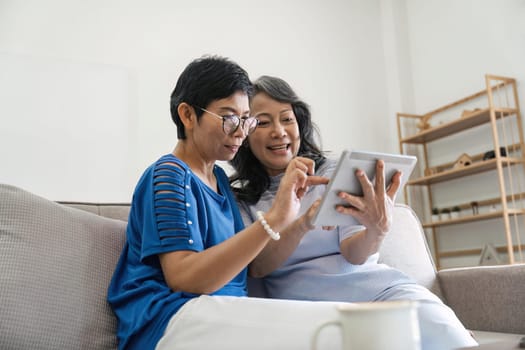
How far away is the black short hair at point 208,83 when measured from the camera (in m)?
1.23

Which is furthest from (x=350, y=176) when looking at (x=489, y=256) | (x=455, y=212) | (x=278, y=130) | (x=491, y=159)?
(x=455, y=212)

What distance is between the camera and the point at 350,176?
1.15m

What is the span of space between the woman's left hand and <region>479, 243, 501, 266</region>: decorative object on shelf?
9.36 feet

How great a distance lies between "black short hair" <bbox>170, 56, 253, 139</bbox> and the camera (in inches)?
48.6

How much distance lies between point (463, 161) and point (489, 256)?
79 centimetres

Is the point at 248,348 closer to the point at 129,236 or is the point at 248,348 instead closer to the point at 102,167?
the point at 129,236

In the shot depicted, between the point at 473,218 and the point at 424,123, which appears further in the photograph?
the point at 424,123

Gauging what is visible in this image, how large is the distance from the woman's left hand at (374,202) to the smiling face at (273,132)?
42cm

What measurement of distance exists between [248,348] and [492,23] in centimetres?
404

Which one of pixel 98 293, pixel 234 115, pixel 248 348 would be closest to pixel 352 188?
pixel 234 115

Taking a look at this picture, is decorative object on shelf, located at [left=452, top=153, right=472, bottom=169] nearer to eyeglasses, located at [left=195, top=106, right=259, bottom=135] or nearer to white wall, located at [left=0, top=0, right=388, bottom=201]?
white wall, located at [left=0, top=0, right=388, bottom=201]

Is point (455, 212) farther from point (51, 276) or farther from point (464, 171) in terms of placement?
point (51, 276)

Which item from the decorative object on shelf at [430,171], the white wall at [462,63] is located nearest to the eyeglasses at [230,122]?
the white wall at [462,63]

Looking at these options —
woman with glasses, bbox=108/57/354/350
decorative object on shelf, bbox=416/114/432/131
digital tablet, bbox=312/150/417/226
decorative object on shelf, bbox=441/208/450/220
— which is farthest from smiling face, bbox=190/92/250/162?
decorative object on shelf, bbox=416/114/432/131
